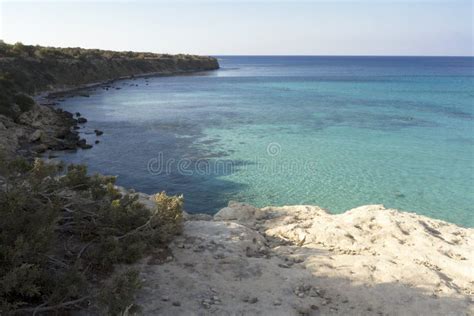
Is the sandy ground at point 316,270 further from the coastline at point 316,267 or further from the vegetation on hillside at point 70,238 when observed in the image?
the vegetation on hillside at point 70,238

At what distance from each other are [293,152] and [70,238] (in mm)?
19152

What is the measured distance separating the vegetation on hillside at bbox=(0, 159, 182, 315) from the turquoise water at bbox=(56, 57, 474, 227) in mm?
7151

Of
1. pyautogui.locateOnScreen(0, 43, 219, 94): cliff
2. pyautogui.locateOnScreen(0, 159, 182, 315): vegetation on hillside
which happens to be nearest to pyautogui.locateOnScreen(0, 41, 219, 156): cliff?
pyautogui.locateOnScreen(0, 43, 219, 94): cliff

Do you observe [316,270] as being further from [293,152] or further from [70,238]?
[293,152]

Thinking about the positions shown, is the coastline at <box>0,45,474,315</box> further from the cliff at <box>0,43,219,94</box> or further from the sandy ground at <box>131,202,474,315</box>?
the cliff at <box>0,43,219,94</box>

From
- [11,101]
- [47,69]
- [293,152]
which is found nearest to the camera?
[293,152]

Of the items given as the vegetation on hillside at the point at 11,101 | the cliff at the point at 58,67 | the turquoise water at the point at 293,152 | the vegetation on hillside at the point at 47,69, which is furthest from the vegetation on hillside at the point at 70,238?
the cliff at the point at 58,67

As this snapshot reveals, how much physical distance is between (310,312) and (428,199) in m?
13.1

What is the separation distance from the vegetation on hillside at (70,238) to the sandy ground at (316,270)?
709mm

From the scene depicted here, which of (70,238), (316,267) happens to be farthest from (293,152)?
(70,238)

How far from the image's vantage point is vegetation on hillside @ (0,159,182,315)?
6.99m

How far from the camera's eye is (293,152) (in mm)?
26969

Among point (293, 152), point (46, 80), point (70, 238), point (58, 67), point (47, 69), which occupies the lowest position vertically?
point (293, 152)

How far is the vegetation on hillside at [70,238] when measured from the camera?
699 centimetres
